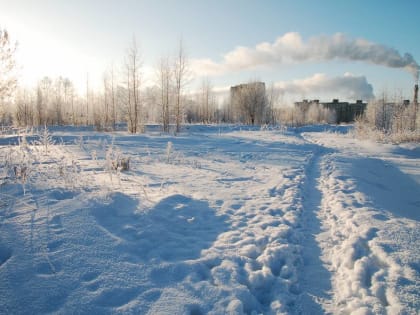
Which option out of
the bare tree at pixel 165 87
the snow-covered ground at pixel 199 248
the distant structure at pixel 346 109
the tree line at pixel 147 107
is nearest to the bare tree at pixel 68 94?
the tree line at pixel 147 107

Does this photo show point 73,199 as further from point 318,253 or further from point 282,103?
point 282,103

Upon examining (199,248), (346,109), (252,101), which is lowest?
(199,248)

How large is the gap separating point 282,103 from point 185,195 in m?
57.5

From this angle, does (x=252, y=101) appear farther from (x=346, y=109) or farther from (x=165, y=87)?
(x=346, y=109)

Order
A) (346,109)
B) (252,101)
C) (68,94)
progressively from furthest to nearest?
(346,109) → (68,94) → (252,101)

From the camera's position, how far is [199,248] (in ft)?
10.4

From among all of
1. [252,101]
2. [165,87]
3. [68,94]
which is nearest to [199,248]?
[165,87]

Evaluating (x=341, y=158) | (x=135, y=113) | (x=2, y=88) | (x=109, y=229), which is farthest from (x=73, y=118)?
(x=109, y=229)

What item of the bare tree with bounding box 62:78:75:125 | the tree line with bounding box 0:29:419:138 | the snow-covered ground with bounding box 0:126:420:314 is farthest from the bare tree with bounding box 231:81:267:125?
the snow-covered ground with bounding box 0:126:420:314

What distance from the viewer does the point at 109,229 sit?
10.6 ft

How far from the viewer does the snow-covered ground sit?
7.38 feet

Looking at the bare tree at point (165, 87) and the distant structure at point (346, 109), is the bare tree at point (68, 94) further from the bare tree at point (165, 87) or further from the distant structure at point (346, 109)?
the distant structure at point (346, 109)

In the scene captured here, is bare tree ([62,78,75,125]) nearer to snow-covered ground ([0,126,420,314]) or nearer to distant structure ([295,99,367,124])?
snow-covered ground ([0,126,420,314])

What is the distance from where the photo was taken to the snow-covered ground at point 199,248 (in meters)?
Result: 2.25
